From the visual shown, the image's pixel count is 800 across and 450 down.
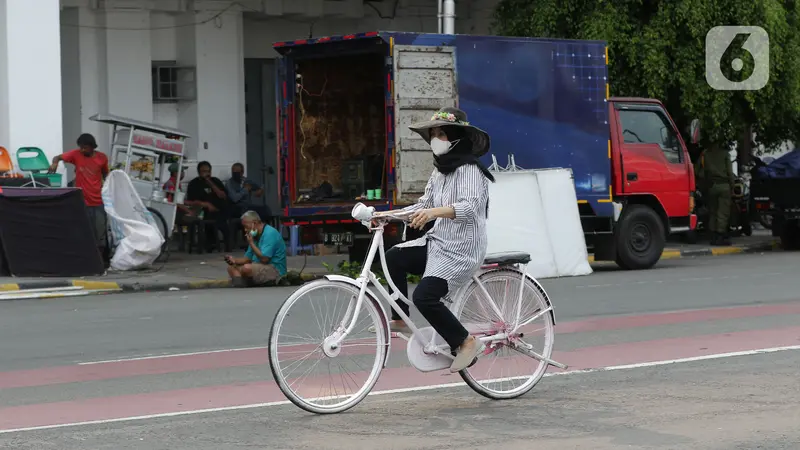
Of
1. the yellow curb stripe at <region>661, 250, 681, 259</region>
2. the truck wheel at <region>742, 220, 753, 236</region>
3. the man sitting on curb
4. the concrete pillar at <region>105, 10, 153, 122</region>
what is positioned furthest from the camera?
the truck wheel at <region>742, 220, 753, 236</region>

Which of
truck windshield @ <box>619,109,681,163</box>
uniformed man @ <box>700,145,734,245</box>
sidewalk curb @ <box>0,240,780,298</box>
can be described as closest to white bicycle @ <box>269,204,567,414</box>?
sidewalk curb @ <box>0,240,780,298</box>

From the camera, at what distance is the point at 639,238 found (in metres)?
19.4

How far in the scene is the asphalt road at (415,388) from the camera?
281 inches

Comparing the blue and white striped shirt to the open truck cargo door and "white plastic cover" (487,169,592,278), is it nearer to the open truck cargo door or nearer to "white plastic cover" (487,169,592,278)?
the open truck cargo door

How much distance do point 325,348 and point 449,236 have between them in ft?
3.29

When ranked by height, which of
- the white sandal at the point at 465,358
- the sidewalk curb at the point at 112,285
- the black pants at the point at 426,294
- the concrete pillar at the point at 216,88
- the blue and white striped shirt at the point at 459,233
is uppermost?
the concrete pillar at the point at 216,88

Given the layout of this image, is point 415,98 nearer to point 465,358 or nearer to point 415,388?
point 415,388

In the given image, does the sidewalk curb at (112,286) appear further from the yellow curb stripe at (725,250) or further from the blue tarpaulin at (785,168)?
the blue tarpaulin at (785,168)

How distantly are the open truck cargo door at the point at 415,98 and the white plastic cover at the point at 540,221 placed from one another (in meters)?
1.00

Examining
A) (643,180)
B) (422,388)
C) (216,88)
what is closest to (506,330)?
(422,388)

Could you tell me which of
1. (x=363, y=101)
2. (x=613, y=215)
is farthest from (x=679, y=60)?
(x=363, y=101)

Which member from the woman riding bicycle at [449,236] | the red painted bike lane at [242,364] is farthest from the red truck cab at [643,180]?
the woman riding bicycle at [449,236]

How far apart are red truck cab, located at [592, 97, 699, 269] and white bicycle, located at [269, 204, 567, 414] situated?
35.5ft

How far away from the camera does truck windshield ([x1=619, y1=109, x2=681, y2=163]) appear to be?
19.1m
